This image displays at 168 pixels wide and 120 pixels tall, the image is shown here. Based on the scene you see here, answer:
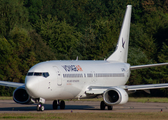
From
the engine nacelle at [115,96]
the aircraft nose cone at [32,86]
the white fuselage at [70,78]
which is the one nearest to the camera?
the aircraft nose cone at [32,86]

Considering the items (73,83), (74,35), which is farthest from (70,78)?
(74,35)

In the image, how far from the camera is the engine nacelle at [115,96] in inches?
1108

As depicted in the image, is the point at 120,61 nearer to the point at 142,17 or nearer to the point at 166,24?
the point at 166,24

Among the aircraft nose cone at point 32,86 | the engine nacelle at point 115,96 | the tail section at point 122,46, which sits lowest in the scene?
the engine nacelle at point 115,96

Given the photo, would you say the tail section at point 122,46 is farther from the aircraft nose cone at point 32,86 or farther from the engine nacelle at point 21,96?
the aircraft nose cone at point 32,86

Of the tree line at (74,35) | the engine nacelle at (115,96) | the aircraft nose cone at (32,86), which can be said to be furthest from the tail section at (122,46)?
the tree line at (74,35)

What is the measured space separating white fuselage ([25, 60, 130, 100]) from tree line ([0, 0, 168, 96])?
22331 mm

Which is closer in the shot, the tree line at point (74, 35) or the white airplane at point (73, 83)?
the white airplane at point (73, 83)

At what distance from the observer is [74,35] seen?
83.9 metres

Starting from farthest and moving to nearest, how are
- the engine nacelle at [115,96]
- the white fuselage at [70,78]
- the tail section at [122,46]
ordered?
1. the tail section at [122,46]
2. the engine nacelle at [115,96]
3. the white fuselage at [70,78]

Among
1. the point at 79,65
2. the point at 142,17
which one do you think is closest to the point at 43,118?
the point at 79,65

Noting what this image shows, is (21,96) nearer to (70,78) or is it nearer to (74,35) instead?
(70,78)

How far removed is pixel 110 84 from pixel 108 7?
68.0 metres

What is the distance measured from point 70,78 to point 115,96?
398 cm
